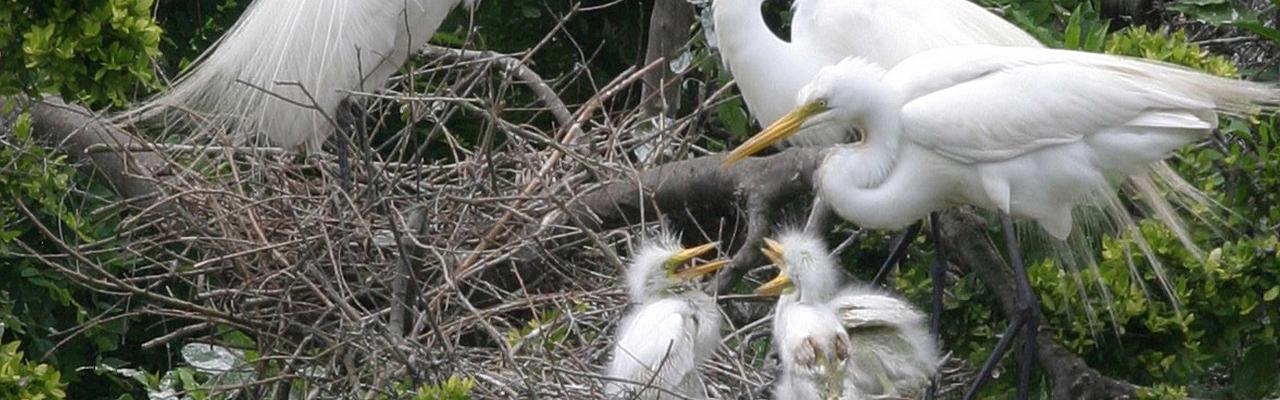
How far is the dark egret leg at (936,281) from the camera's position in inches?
134

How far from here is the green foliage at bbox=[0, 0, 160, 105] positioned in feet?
9.28

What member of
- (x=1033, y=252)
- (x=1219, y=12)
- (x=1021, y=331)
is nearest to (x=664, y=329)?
(x=1021, y=331)


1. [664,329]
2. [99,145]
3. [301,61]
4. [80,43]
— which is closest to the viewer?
[80,43]

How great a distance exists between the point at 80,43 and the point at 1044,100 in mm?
1563

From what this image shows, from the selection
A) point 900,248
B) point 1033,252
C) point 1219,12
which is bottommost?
point 1033,252

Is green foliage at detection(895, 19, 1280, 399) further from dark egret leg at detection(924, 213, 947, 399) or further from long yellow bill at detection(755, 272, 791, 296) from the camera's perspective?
long yellow bill at detection(755, 272, 791, 296)

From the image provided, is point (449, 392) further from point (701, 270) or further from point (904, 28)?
point (904, 28)

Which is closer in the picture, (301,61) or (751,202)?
(751,202)

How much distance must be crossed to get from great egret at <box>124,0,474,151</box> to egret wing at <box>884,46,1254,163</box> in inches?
68.6

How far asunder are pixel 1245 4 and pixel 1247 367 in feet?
3.25

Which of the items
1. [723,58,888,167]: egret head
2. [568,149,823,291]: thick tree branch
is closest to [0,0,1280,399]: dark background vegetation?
[568,149,823,291]: thick tree branch

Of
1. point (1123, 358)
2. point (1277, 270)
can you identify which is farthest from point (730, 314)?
point (1277, 270)

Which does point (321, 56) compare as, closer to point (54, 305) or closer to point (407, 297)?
point (54, 305)

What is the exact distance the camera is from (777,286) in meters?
3.31
